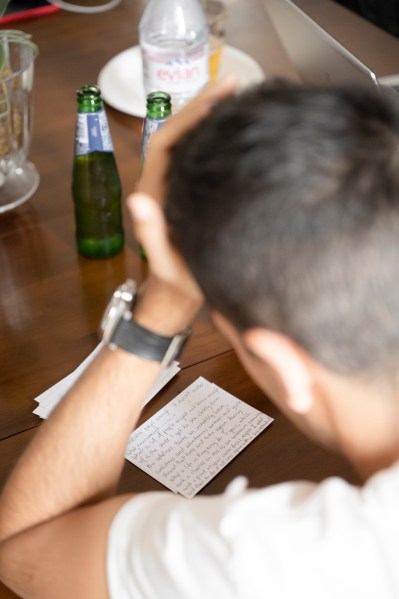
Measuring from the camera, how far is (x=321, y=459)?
3.09 feet

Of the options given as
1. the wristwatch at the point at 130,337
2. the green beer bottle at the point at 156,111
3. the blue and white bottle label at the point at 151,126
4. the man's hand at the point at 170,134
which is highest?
the man's hand at the point at 170,134

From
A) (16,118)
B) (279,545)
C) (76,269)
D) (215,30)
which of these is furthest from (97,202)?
(279,545)

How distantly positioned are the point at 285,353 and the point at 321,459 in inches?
13.2

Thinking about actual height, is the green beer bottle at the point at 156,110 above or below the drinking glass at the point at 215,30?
above

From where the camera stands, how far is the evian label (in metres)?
1.40

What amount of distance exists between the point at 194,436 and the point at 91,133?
45cm

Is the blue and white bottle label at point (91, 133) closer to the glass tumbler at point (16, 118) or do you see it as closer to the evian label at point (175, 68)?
the glass tumbler at point (16, 118)

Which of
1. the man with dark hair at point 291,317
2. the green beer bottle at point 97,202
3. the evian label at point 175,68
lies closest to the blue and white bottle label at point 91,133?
the green beer bottle at point 97,202

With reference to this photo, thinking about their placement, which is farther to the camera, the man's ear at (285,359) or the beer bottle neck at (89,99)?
the beer bottle neck at (89,99)

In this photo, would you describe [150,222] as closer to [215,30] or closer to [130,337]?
[130,337]

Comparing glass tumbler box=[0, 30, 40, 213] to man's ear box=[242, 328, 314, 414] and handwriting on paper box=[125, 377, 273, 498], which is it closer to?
handwriting on paper box=[125, 377, 273, 498]

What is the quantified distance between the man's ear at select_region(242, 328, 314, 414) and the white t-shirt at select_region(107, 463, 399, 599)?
0.07 metres

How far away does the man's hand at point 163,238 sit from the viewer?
2.44 ft

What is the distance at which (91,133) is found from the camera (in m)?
1.16
